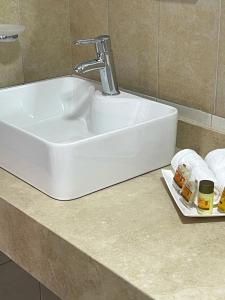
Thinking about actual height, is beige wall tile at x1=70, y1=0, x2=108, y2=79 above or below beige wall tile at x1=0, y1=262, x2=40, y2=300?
above

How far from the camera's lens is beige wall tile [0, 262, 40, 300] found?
1.94m

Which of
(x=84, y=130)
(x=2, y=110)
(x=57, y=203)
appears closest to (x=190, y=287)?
(x=57, y=203)

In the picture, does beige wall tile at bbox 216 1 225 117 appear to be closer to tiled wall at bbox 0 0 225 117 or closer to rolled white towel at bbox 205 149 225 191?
tiled wall at bbox 0 0 225 117

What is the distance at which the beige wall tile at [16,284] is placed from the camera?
6.38 ft

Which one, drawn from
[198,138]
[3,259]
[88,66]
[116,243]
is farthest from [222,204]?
[3,259]

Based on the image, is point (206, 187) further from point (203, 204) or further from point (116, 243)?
point (116, 243)

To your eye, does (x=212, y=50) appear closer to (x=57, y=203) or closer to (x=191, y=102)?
(x=191, y=102)

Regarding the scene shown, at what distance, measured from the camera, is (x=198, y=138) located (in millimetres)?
1454

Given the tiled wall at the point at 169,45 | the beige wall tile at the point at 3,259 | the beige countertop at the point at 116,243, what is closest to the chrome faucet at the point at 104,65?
the tiled wall at the point at 169,45

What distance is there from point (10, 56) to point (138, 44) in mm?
422

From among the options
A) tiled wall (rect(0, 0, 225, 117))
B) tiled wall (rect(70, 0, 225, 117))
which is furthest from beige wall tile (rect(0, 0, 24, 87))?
tiled wall (rect(70, 0, 225, 117))

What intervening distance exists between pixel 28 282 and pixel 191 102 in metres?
0.97

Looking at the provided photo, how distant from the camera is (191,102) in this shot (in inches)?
58.4

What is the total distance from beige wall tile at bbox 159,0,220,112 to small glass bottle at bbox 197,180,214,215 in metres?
0.36
